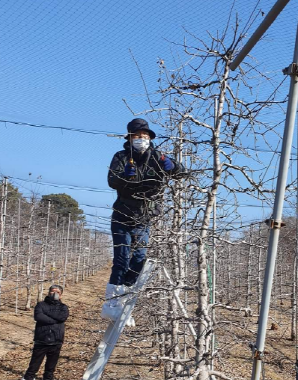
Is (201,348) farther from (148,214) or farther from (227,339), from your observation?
(227,339)

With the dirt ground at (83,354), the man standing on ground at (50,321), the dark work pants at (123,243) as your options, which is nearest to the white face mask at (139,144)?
the dark work pants at (123,243)

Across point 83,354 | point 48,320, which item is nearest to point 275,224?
point 48,320

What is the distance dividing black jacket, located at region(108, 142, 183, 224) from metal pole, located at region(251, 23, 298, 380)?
174cm

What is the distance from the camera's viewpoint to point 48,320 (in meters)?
8.23

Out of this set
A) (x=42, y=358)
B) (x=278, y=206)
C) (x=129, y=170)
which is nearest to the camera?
(x=278, y=206)

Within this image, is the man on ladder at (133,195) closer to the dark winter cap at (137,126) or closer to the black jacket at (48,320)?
the dark winter cap at (137,126)

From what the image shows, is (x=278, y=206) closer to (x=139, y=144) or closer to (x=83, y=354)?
(x=139, y=144)

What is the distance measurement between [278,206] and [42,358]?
7124 millimetres

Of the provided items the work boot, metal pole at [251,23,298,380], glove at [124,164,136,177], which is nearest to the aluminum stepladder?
the work boot

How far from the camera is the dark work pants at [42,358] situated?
842 centimetres

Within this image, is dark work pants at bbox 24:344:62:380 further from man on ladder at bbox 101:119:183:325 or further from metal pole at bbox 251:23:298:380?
metal pole at bbox 251:23:298:380

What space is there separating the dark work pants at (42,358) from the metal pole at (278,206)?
658 cm

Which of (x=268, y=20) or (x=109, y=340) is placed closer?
(x=268, y=20)

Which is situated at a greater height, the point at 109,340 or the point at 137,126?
the point at 137,126
